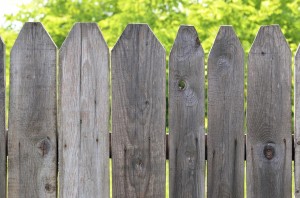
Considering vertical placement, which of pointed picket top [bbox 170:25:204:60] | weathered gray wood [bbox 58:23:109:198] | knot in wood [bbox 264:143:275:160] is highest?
pointed picket top [bbox 170:25:204:60]

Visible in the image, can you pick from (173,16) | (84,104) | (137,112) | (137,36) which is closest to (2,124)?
(84,104)

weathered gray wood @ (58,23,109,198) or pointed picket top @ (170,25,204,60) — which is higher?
pointed picket top @ (170,25,204,60)

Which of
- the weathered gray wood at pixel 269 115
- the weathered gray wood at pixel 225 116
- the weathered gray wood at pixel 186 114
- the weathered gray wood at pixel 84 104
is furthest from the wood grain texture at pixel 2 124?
the weathered gray wood at pixel 269 115

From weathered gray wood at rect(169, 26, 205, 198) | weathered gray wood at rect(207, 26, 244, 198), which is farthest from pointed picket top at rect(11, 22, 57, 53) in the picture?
weathered gray wood at rect(207, 26, 244, 198)

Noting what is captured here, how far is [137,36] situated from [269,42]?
28.7 inches

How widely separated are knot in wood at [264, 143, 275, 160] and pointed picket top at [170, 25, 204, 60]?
0.63m

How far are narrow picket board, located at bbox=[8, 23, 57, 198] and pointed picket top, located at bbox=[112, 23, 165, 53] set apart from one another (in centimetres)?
38

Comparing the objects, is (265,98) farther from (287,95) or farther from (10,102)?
(10,102)

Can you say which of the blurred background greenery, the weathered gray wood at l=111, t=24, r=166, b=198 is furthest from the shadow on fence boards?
the blurred background greenery

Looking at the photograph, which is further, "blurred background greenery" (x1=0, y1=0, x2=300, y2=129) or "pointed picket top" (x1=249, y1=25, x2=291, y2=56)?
"blurred background greenery" (x1=0, y1=0, x2=300, y2=129)

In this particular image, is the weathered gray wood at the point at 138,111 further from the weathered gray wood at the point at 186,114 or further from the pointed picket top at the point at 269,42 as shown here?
the pointed picket top at the point at 269,42

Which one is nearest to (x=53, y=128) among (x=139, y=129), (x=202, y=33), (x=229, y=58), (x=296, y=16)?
(x=139, y=129)

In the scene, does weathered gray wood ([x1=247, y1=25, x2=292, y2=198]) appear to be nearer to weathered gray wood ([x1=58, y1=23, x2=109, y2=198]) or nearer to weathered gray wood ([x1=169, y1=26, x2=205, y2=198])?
weathered gray wood ([x1=169, y1=26, x2=205, y2=198])

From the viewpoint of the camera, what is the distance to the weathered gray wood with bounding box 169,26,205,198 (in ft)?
10.3
